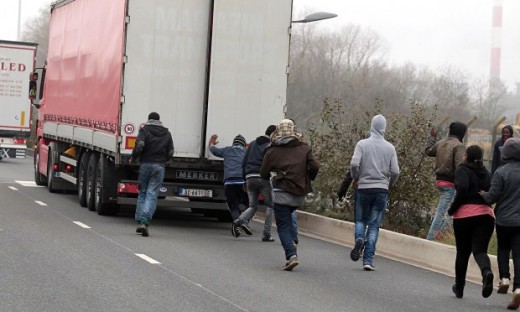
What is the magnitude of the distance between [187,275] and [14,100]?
103ft

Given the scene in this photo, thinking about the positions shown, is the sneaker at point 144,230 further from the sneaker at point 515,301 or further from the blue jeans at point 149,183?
the sneaker at point 515,301

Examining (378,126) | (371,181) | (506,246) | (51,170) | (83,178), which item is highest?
(378,126)

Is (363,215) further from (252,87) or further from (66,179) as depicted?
(66,179)

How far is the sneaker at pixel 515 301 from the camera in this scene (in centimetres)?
1141

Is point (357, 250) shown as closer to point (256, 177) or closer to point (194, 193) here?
point (256, 177)

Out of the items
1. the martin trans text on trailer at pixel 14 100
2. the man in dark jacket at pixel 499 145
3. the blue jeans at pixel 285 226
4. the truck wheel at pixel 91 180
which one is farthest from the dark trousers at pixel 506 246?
the martin trans text on trailer at pixel 14 100

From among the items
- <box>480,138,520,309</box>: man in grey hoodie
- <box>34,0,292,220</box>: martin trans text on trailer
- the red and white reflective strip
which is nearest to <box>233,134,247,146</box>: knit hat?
<box>34,0,292,220</box>: martin trans text on trailer

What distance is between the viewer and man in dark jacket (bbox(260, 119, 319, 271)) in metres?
14.4

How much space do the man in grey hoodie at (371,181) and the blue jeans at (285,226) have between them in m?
0.86

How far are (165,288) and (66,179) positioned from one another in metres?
14.1

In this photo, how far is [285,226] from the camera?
1443 centimetres

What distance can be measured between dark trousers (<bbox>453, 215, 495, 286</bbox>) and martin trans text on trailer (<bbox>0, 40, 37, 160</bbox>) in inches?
1259

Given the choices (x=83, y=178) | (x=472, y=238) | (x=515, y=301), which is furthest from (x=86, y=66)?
(x=515, y=301)

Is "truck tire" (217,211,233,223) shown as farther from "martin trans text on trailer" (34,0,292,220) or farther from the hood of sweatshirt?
the hood of sweatshirt
